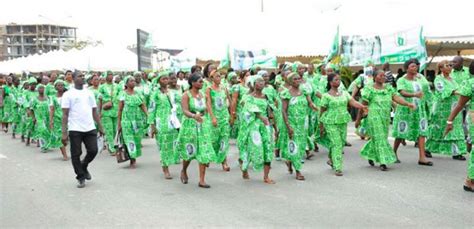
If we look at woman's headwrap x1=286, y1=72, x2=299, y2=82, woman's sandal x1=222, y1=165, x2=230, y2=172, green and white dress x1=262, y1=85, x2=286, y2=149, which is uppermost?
woman's headwrap x1=286, y1=72, x2=299, y2=82

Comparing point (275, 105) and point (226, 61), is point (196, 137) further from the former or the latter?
point (226, 61)

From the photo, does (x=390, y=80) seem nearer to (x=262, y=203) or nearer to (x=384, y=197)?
(x=384, y=197)

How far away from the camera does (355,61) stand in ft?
60.7

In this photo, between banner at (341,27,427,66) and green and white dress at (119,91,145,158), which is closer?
green and white dress at (119,91,145,158)

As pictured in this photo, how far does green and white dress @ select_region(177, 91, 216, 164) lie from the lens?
804 centimetres

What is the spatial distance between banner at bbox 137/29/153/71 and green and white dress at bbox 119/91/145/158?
41.1 feet

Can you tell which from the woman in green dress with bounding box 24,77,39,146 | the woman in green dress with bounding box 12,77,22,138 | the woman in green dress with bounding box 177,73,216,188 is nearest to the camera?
the woman in green dress with bounding box 177,73,216,188

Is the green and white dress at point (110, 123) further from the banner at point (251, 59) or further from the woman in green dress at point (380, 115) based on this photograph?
the banner at point (251, 59)

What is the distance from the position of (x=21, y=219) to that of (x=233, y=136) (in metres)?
6.75

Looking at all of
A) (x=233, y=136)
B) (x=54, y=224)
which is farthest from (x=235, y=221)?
(x=233, y=136)

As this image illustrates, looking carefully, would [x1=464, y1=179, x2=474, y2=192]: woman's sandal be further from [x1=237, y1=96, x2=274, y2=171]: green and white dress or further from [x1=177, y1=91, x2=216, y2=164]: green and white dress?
[x1=177, y1=91, x2=216, y2=164]: green and white dress

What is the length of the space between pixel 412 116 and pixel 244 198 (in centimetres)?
396

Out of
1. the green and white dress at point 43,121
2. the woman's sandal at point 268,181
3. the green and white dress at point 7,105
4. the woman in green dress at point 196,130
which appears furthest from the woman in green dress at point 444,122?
the green and white dress at point 7,105

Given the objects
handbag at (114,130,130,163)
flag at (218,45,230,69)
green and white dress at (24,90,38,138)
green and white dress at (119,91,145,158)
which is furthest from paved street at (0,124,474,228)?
flag at (218,45,230,69)
